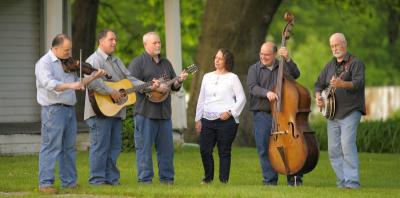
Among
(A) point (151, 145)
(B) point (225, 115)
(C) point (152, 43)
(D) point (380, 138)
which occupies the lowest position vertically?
(D) point (380, 138)

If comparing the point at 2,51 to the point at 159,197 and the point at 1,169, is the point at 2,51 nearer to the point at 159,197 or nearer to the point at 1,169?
the point at 1,169

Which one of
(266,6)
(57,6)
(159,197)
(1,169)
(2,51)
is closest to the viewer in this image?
(159,197)

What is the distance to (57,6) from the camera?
19.7 m

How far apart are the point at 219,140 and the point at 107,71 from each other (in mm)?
1790

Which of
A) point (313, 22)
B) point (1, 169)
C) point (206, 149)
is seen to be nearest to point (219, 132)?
point (206, 149)

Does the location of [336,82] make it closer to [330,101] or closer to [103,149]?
[330,101]

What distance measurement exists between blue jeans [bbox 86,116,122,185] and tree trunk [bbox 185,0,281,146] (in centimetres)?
972

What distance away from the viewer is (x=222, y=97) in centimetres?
1440

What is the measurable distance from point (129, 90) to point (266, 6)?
10729 millimetres

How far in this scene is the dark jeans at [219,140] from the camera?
14.5 m

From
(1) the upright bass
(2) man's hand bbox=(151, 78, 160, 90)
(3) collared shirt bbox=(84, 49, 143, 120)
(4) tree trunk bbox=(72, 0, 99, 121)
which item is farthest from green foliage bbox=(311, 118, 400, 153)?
(3) collared shirt bbox=(84, 49, 143, 120)

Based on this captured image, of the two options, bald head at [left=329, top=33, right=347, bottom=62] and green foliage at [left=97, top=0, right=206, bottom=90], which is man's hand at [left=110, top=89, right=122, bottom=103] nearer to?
bald head at [left=329, top=33, right=347, bottom=62]

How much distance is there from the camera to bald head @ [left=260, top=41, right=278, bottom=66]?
563 inches

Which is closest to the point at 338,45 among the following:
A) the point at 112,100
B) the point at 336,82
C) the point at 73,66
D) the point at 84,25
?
the point at 336,82
